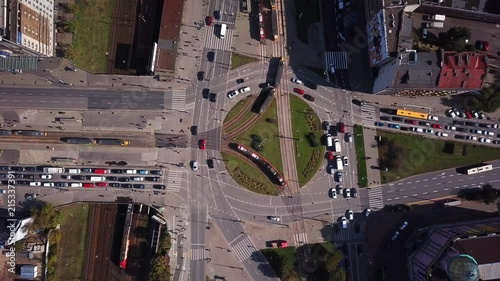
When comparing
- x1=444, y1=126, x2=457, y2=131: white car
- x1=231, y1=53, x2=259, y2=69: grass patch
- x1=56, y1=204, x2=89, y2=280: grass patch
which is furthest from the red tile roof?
x1=56, y1=204, x2=89, y2=280: grass patch

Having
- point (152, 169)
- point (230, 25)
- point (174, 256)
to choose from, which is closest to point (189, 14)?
point (230, 25)

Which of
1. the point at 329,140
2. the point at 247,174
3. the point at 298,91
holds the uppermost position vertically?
the point at 298,91

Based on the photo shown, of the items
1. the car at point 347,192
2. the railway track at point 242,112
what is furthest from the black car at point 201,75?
the car at point 347,192

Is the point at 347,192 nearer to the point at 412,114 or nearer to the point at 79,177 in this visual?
the point at 412,114

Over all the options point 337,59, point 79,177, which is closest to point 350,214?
point 337,59

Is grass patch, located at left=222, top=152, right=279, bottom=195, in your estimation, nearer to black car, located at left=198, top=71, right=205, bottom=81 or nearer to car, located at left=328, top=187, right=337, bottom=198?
car, located at left=328, top=187, right=337, bottom=198

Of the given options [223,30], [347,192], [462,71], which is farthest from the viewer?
[347,192]
